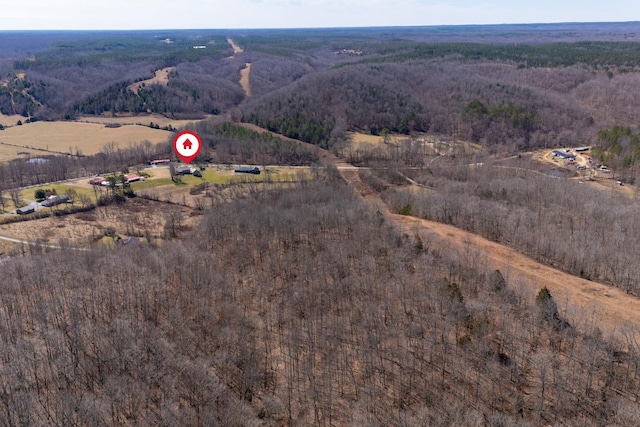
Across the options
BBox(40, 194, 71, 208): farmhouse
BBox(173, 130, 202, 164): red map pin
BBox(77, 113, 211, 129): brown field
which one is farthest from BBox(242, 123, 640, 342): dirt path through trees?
BBox(77, 113, 211, 129): brown field

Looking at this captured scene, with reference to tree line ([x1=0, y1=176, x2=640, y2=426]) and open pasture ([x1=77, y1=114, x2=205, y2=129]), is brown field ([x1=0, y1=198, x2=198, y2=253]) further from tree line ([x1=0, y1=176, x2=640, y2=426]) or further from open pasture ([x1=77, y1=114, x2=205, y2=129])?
open pasture ([x1=77, y1=114, x2=205, y2=129])

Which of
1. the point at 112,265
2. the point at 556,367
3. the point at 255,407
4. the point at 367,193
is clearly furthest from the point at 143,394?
the point at 367,193

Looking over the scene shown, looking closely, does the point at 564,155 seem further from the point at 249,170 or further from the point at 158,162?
the point at 158,162

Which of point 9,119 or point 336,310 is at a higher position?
point 9,119

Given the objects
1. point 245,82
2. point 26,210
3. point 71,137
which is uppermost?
point 245,82

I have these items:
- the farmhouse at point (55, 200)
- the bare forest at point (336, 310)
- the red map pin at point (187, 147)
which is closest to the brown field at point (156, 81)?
the red map pin at point (187, 147)

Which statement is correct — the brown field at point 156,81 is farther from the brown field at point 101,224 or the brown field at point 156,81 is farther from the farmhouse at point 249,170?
the brown field at point 101,224

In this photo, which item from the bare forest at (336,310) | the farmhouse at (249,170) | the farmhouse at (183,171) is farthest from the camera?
the farmhouse at (249,170)

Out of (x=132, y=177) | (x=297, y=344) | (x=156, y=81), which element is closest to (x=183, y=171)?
(x=132, y=177)
